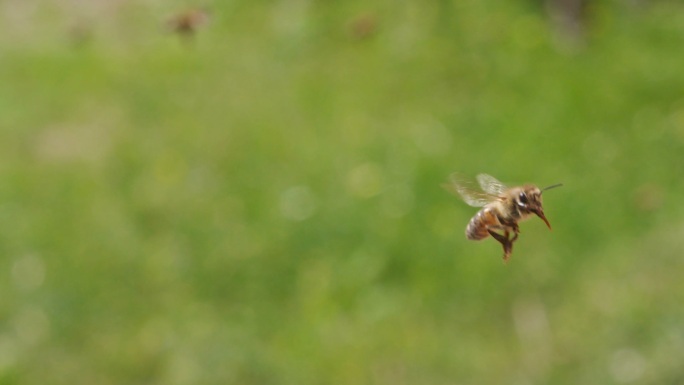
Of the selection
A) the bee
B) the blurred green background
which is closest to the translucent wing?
the bee

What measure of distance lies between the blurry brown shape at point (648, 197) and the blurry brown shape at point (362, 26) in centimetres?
243

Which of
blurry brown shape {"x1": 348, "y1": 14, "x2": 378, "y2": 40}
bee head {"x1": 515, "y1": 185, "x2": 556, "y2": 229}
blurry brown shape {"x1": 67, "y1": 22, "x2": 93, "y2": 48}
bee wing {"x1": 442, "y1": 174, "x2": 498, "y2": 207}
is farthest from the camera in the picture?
blurry brown shape {"x1": 348, "y1": 14, "x2": 378, "y2": 40}

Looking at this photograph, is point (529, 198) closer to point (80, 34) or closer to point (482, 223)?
point (482, 223)

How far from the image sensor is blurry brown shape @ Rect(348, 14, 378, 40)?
22.2 ft

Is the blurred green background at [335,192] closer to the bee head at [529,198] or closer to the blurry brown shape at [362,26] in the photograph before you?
the blurry brown shape at [362,26]

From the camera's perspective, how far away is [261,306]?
5.13 m

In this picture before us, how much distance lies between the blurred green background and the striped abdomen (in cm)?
255

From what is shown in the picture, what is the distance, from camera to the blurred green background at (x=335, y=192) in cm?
482

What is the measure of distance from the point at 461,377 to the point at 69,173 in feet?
10.3

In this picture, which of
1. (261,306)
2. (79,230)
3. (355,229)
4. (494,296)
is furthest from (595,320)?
(79,230)

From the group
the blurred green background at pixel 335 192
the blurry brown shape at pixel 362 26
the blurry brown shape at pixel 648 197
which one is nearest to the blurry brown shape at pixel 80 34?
the blurred green background at pixel 335 192

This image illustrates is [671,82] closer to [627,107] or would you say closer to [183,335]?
[627,107]

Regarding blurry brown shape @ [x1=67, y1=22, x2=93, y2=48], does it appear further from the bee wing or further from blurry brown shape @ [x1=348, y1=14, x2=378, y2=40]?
the bee wing

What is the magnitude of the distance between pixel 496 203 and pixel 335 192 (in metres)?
3.71
